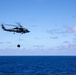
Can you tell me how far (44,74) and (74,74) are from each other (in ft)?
68.6

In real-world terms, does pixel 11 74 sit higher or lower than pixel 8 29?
lower

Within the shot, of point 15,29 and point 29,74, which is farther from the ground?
point 15,29

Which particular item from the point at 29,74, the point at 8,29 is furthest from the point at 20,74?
the point at 8,29

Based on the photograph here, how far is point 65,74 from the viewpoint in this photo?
169875 mm

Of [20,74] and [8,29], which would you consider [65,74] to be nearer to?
[20,74]

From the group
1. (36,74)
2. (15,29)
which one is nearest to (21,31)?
(15,29)

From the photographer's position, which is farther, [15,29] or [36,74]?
[36,74]

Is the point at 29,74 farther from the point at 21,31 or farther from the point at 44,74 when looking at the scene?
the point at 21,31

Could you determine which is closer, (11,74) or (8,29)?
(8,29)

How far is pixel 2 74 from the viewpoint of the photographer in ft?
570

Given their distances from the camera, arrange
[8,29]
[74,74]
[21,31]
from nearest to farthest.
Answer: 1. [21,31]
2. [8,29]
3. [74,74]

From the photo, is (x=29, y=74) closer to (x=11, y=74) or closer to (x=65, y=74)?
(x=11, y=74)

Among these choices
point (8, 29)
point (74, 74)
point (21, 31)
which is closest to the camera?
point (21, 31)

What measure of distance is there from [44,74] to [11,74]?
23.3 m
